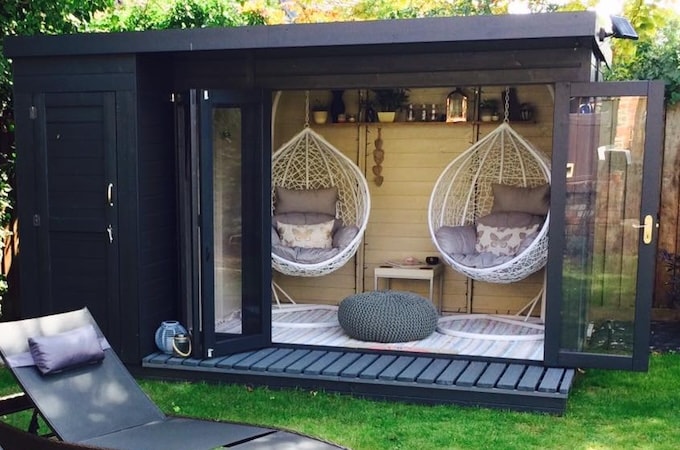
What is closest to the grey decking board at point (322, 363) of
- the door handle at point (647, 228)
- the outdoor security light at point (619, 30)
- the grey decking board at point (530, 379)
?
the grey decking board at point (530, 379)

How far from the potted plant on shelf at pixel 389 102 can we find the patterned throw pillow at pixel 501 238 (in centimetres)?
122

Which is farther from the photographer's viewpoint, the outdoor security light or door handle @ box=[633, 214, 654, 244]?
the outdoor security light

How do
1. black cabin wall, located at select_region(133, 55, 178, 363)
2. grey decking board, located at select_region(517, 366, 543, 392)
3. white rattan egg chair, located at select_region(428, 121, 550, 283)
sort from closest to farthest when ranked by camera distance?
grey decking board, located at select_region(517, 366, 543, 392) < black cabin wall, located at select_region(133, 55, 178, 363) < white rattan egg chair, located at select_region(428, 121, 550, 283)

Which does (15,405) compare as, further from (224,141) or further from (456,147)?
(456,147)

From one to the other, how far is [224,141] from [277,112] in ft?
6.70

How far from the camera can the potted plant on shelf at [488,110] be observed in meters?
6.31

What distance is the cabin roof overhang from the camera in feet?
13.7

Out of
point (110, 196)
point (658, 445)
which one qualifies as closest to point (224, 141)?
point (110, 196)

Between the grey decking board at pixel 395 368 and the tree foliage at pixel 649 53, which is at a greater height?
the tree foliage at pixel 649 53

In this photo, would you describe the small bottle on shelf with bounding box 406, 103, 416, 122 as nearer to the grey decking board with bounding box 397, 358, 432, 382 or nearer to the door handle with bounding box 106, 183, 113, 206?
the grey decking board with bounding box 397, 358, 432, 382

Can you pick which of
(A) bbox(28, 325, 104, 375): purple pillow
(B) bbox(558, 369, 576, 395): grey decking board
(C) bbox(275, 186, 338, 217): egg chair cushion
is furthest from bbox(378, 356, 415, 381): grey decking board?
(C) bbox(275, 186, 338, 217): egg chair cushion

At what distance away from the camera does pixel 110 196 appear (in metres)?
4.88

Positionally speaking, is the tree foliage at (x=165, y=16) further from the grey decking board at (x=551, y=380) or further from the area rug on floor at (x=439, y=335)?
the grey decking board at (x=551, y=380)

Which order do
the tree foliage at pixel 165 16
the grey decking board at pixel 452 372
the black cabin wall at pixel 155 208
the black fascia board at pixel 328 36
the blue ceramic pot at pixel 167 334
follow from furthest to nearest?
1. the tree foliage at pixel 165 16
2. the blue ceramic pot at pixel 167 334
3. the black cabin wall at pixel 155 208
4. the grey decking board at pixel 452 372
5. the black fascia board at pixel 328 36
